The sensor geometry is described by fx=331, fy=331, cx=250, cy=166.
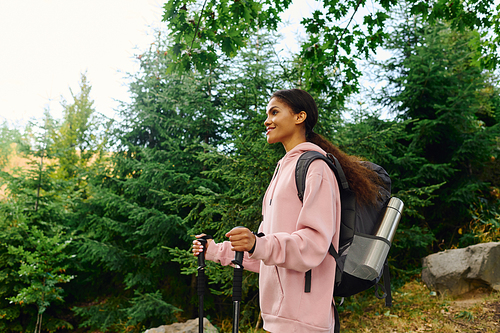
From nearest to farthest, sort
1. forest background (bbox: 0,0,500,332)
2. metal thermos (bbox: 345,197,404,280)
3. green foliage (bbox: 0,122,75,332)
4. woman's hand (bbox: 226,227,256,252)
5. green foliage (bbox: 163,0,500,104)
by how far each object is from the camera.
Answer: woman's hand (bbox: 226,227,256,252) < metal thermos (bbox: 345,197,404,280) < green foliage (bbox: 163,0,500,104) < forest background (bbox: 0,0,500,332) < green foliage (bbox: 0,122,75,332)

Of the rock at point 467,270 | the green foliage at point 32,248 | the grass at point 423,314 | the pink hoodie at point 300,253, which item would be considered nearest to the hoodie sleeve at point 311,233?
the pink hoodie at point 300,253

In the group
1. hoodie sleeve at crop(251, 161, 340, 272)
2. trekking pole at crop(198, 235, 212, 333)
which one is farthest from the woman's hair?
trekking pole at crop(198, 235, 212, 333)

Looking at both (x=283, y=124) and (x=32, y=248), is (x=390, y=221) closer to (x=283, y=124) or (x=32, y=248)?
(x=283, y=124)

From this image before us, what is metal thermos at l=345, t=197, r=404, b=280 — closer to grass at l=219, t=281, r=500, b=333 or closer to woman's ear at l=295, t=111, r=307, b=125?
woman's ear at l=295, t=111, r=307, b=125

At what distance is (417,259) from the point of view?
24.2 feet

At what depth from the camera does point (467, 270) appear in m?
5.77

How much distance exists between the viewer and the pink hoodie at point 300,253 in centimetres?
119

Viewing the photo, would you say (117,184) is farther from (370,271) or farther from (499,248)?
(499,248)

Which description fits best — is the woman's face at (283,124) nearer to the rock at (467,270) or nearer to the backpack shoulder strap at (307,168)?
the backpack shoulder strap at (307,168)

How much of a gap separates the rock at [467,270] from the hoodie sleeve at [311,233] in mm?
5799

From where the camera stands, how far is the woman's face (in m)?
1.62

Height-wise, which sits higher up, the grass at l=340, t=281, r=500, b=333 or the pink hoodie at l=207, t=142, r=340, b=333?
the pink hoodie at l=207, t=142, r=340, b=333

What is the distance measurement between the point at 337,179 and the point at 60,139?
16.2 metres

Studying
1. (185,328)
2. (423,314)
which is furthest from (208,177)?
(423,314)
